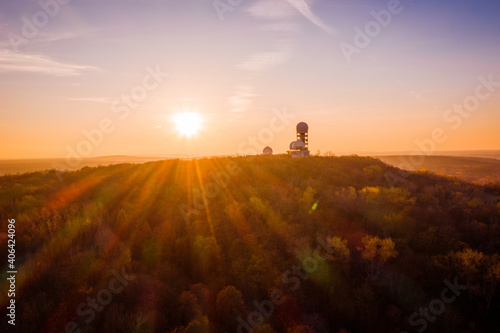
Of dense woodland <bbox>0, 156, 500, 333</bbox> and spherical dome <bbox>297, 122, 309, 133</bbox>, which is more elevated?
spherical dome <bbox>297, 122, 309, 133</bbox>

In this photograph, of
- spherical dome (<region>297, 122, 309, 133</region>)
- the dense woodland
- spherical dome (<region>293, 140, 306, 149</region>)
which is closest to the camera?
the dense woodland

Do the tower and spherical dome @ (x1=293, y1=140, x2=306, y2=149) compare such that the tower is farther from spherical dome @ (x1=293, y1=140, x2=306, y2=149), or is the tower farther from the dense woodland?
the dense woodland

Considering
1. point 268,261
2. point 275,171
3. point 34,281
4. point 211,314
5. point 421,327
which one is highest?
point 275,171

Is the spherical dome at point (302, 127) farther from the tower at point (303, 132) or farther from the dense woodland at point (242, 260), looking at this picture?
the dense woodland at point (242, 260)

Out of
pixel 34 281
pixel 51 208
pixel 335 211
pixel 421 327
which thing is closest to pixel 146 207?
pixel 51 208

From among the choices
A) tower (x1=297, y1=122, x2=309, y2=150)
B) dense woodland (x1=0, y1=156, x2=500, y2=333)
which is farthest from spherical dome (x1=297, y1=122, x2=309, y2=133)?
dense woodland (x1=0, y1=156, x2=500, y2=333)

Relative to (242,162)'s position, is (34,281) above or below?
below

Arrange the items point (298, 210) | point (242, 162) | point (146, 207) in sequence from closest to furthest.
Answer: point (146, 207) → point (298, 210) → point (242, 162)

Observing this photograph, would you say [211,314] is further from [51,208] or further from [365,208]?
[365,208]
